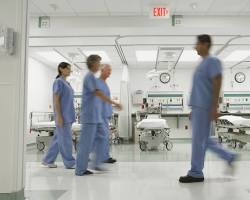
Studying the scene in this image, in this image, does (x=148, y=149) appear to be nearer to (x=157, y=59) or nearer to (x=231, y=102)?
(x=157, y=59)

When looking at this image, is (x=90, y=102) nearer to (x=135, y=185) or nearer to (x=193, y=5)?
(x=135, y=185)

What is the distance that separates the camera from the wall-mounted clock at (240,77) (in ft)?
38.5

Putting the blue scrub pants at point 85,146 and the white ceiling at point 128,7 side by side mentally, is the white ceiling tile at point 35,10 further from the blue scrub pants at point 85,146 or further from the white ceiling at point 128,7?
the blue scrub pants at point 85,146

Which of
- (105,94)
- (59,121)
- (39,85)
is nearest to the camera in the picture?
(59,121)

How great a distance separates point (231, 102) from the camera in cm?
1162

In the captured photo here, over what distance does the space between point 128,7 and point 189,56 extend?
4.59m

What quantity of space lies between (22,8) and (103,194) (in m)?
1.77

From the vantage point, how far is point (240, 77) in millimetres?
11781

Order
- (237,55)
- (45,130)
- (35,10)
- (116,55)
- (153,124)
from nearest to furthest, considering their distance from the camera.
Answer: (35,10), (153,124), (45,130), (237,55), (116,55)

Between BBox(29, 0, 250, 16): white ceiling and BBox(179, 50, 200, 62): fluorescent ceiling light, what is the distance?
3132 millimetres

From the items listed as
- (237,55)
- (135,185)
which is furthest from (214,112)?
(237,55)

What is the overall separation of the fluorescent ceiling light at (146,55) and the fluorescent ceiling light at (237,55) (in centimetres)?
244

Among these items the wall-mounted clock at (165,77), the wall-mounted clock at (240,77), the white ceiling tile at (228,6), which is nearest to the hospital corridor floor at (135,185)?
the white ceiling tile at (228,6)

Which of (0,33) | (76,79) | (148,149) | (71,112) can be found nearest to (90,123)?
(71,112)
